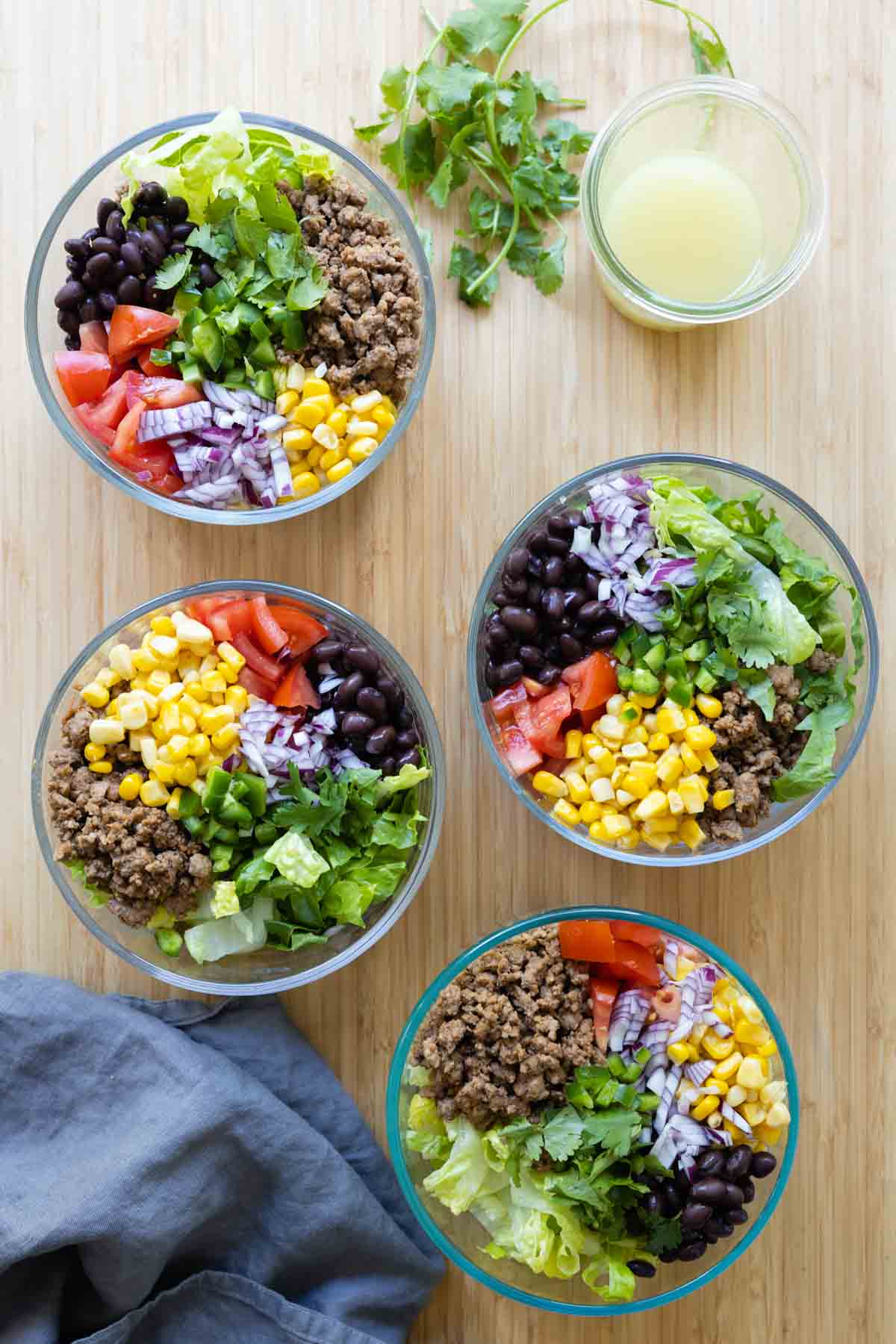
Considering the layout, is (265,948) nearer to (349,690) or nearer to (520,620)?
(349,690)

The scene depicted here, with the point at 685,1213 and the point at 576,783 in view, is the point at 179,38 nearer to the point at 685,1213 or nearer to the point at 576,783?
the point at 576,783

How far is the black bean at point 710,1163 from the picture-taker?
241 cm

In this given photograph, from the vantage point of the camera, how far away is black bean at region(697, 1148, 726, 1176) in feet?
7.91

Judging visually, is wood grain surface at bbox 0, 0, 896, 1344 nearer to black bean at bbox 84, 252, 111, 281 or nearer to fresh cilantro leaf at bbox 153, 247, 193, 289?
black bean at bbox 84, 252, 111, 281

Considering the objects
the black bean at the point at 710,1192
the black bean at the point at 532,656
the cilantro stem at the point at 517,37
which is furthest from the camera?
the cilantro stem at the point at 517,37

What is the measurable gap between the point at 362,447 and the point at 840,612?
109 centimetres

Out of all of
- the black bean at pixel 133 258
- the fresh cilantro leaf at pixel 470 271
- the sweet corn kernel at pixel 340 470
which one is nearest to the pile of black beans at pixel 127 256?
the black bean at pixel 133 258

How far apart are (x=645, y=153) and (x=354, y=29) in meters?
0.73

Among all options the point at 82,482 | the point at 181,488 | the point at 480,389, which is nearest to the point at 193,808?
the point at 181,488

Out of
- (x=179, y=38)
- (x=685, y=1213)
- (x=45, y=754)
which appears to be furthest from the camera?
(x=179, y=38)

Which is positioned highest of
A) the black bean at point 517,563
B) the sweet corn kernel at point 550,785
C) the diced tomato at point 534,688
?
the black bean at point 517,563

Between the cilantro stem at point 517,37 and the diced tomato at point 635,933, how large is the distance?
1856 mm

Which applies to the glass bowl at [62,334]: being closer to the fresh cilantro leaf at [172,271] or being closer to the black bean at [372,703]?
the fresh cilantro leaf at [172,271]

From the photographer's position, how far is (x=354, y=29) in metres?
2.74
